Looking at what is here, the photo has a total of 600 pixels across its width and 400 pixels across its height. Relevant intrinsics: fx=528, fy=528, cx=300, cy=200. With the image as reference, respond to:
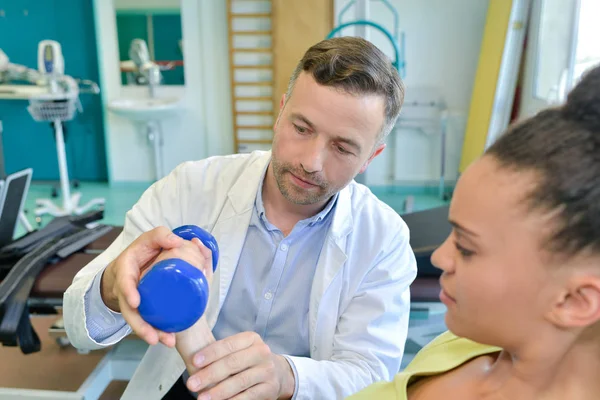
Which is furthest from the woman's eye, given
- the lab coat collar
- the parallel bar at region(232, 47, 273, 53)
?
the parallel bar at region(232, 47, 273, 53)

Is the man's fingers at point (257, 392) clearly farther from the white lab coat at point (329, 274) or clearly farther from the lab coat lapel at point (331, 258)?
the lab coat lapel at point (331, 258)

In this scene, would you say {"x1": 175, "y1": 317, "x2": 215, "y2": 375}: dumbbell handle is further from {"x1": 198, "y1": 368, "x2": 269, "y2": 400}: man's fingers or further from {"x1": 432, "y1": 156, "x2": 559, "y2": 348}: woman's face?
{"x1": 432, "y1": 156, "x2": 559, "y2": 348}: woman's face

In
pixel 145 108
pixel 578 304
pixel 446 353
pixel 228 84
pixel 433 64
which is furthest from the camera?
pixel 228 84

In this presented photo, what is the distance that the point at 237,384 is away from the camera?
35.9 inches

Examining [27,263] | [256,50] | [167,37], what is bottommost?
[27,263]

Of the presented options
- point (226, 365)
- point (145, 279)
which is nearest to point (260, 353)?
point (226, 365)

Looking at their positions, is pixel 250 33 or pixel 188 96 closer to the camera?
pixel 250 33

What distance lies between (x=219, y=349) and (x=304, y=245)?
0.45 meters

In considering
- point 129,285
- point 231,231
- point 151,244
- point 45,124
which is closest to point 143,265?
point 151,244

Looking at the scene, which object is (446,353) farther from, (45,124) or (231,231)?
(45,124)

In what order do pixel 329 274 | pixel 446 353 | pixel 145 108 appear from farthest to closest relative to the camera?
pixel 145 108 < pixel 329 274 < pixel 446 353

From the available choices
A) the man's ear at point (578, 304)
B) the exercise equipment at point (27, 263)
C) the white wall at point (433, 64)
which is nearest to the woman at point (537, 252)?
the man's ear at point (578, 304)

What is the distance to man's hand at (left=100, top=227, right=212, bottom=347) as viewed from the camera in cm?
81

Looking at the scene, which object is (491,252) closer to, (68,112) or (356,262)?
(356,262)
